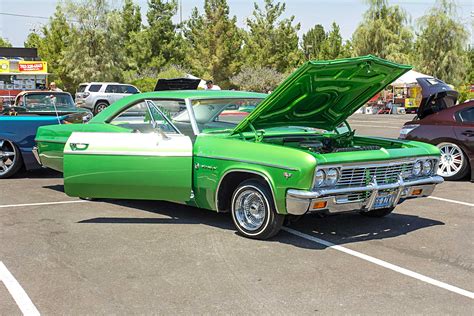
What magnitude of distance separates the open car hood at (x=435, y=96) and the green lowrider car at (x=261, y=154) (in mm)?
3348

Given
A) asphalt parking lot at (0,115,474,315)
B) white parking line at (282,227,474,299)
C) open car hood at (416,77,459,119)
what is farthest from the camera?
open car hood at (416,77,459,119)

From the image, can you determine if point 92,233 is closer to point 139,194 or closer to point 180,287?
point 139,194

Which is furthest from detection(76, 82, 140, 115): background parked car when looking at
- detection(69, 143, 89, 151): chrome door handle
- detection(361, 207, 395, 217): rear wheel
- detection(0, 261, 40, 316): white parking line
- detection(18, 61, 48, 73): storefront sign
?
detection(0, 261, 40, 316): white parking line

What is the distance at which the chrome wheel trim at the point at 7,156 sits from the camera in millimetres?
9727

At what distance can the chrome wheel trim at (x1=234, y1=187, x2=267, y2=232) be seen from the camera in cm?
573

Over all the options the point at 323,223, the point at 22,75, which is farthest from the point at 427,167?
the point at 22,75

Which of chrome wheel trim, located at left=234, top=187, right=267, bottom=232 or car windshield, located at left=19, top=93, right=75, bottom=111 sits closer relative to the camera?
chrome wheel trim, located at left=234, top=187, right=267, bottom=232

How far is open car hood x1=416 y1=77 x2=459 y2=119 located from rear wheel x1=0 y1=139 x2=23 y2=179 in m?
6.80

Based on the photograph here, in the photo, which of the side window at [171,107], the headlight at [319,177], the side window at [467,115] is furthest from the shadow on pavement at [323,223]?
the side window at [467,115]

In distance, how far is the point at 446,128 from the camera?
9570 mm

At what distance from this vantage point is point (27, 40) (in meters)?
67.6

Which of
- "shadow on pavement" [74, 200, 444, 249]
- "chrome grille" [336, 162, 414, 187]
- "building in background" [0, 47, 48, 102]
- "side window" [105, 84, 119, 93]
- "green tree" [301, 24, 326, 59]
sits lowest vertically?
"shadow on pavement" [74, 200, 444, 249]

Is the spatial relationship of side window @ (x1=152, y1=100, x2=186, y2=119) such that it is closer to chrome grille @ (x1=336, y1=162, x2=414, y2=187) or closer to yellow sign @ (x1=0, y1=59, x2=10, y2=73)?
chrome grille @ (x1=336, y1=162, x2=414, y2=187)

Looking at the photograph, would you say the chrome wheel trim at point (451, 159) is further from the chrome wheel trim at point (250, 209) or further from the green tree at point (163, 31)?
the green tree at point (163, 31)
